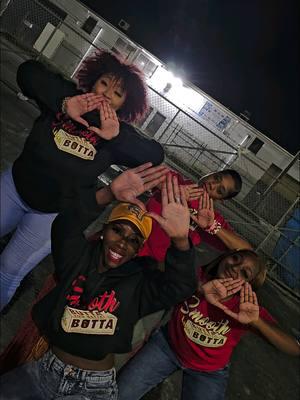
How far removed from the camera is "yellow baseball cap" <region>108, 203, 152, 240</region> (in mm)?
2248

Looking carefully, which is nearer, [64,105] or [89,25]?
[64,105]

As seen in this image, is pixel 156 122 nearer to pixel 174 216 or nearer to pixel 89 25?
pixel 89 25

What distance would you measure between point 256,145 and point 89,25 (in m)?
15.3

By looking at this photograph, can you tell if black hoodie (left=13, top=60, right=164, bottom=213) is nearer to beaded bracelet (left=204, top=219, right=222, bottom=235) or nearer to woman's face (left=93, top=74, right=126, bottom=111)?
woman's face (left=93, top=74, right=126, bottom=111)

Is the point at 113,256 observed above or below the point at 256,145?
below

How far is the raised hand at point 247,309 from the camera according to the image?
98.5 inches

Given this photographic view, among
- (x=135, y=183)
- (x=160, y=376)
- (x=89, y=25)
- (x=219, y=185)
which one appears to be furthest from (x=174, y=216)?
(x=89, y=25)

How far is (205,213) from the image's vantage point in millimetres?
3252

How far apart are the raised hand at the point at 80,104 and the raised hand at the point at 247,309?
5.74 ft

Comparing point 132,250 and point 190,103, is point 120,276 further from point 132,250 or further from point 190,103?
point 190,103

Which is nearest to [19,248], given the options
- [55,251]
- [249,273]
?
[55,251]

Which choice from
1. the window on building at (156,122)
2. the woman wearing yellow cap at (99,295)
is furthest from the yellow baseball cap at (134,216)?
the window on building at (156,122)

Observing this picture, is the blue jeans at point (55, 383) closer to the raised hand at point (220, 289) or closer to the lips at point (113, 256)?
the lips at point (113, 256)

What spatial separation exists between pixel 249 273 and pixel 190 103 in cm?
2275
